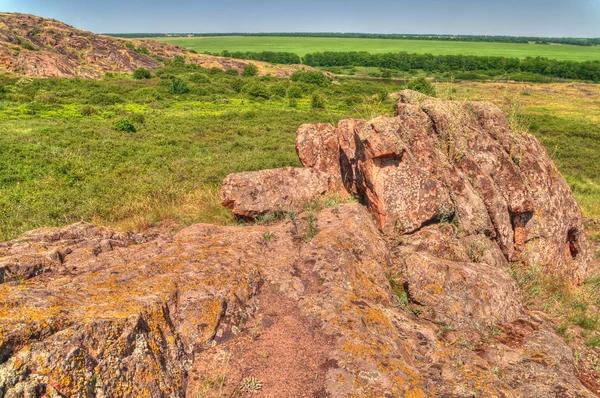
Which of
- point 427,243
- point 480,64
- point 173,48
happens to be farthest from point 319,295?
point 480,64

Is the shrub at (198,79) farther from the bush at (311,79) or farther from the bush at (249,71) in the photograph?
the bush at (249,71)

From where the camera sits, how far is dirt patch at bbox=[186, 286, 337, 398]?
4027 millimetres

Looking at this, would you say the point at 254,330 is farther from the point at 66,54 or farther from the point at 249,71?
the point at 249,71

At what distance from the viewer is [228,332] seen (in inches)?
191

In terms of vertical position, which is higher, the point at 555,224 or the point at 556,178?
the point at 556,178

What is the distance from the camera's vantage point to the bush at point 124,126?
2928 cm

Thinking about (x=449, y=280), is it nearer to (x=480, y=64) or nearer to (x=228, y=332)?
(x=228, y=332)

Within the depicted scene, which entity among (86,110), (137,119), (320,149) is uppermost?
(86,110)

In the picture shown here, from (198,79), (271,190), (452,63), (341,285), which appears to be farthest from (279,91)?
(452,63)

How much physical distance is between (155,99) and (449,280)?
47.5 meters

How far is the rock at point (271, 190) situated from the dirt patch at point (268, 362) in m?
4.98

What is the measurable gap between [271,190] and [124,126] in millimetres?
24014

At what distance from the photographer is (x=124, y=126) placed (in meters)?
29.4

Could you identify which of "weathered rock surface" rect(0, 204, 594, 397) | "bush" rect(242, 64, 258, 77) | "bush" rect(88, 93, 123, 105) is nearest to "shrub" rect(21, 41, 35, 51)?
"bush" rect(88, 93, 123, 105)
